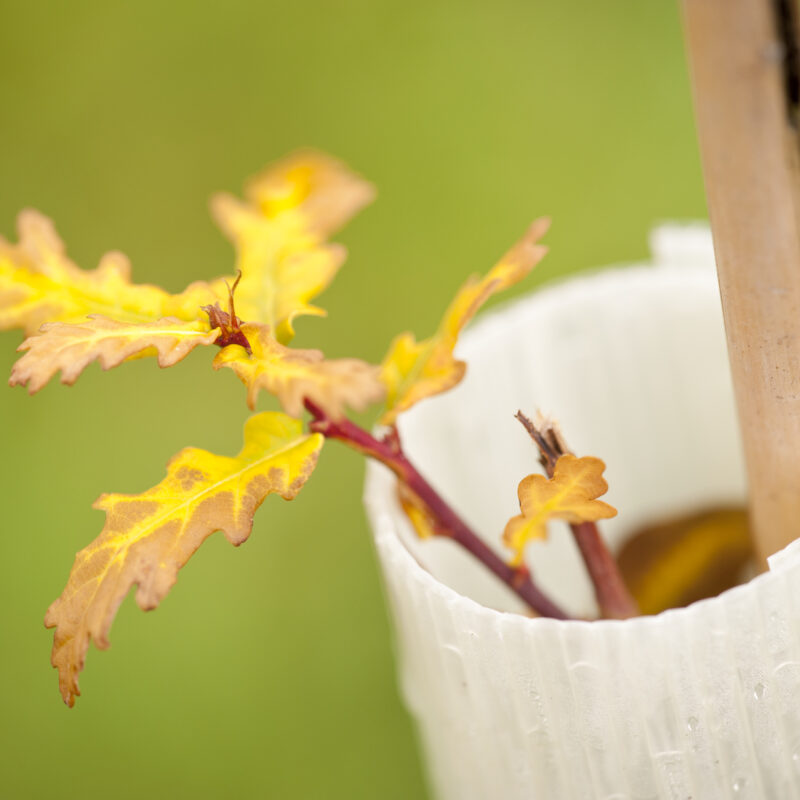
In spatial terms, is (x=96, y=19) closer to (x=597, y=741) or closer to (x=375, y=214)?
(x=375, y=214)

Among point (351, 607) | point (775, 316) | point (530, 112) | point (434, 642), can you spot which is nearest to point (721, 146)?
point (775, 316)

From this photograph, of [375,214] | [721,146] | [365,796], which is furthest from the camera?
[375,214]

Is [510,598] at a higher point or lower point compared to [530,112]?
lower

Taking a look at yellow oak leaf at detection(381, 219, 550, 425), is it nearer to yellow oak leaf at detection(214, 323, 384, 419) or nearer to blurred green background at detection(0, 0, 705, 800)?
yellow oak leaf at detection(214, 323, 384, 419)

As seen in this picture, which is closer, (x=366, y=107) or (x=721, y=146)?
(x=721, y=146)

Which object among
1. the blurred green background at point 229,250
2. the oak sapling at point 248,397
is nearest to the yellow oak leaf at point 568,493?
the oak sapling at point 248,397

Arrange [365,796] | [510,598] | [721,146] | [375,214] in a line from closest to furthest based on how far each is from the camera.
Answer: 1. [721,146]
2. [510,598]
3. [365,796]
4. [375,214]
